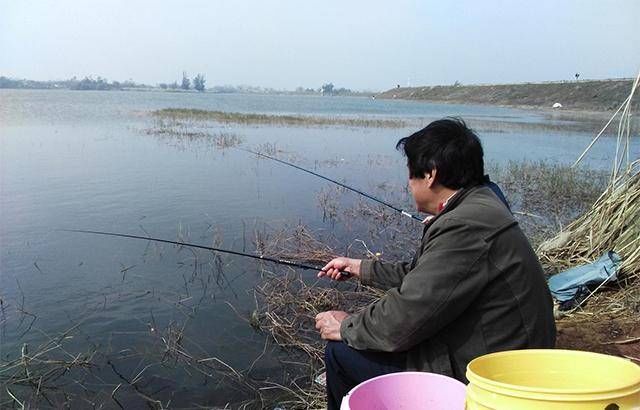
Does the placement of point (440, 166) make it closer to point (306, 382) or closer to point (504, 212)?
point (504, 212)

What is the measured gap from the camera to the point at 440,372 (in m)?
2.14

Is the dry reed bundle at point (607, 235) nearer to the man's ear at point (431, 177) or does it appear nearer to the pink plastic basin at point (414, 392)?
the man's ear at point (431, 177)

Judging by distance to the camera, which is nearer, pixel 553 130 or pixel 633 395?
pixel 633 395

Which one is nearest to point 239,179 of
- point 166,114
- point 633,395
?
point 633,395

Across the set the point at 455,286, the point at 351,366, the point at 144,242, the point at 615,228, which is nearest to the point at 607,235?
the point at 615,228

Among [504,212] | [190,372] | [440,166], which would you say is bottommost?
[190,372]

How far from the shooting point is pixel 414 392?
6.71 ft

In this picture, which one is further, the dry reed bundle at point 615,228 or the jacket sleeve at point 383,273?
the dry reed bundle at point 615,228

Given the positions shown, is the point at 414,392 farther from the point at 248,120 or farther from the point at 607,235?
the point at 248,120

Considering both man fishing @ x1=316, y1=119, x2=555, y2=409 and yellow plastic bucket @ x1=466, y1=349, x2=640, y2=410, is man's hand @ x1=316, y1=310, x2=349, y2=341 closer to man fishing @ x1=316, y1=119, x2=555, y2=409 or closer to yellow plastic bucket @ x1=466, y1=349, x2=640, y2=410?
man fishing @ x1=316, y1=119, x2=555, y2=409

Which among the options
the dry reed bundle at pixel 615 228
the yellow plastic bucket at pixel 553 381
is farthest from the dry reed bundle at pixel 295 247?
the yellow plastic bucket at pixel 553 381

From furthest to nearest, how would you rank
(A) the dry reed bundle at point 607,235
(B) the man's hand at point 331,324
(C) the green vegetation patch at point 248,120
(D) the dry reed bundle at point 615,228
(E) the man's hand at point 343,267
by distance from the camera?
(C) the green vegetation patch at point 248,120 → (A) the dry reed bundle at point 607,235 → (D) the dry reed bundle at point 615,228 → (E) the man's hand at point 343,267 → (B) the man's hand at point 331,324

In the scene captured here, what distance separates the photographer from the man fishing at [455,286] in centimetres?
201

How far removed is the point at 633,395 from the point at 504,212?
81cm
